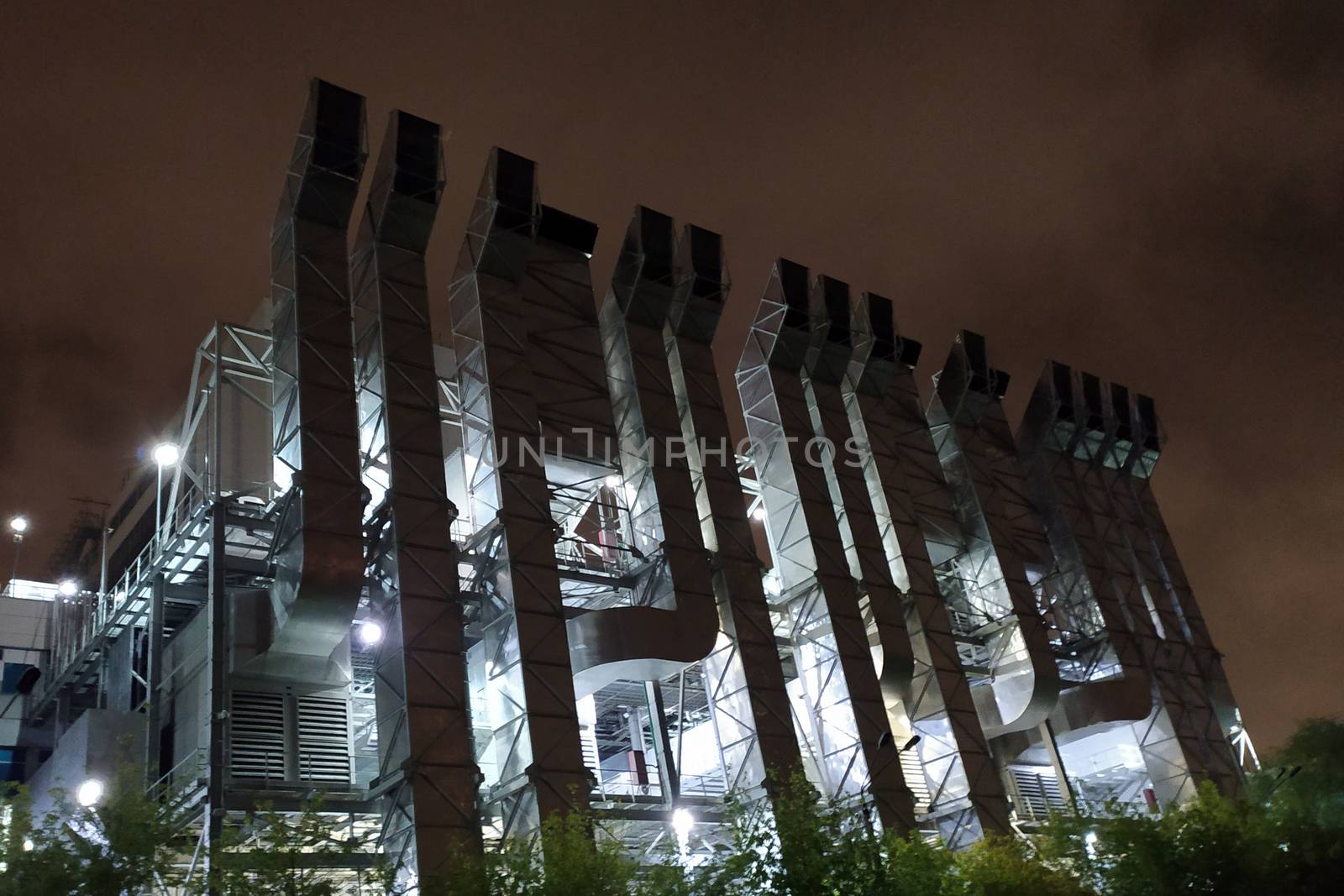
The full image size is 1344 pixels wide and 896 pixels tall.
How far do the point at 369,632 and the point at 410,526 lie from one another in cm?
366

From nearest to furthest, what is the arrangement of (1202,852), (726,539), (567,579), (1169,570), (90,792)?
1. (90,792)
2. (1202,852)
3. (567,579)
4. (726,539)
5. (1169,570)

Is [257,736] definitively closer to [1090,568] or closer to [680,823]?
[680,823]

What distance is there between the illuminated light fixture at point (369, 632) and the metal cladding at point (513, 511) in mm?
3218

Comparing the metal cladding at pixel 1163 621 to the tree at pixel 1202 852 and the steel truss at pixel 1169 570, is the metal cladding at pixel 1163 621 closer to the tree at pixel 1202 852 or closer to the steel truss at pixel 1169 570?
the steel truss at pixel 1169 570

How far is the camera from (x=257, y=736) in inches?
1329

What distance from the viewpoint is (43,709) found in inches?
1777

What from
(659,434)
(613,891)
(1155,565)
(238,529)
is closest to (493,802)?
(613,891)

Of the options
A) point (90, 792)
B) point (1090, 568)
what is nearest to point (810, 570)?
point (1090, 568)

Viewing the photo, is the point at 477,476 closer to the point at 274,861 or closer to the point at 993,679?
the point at 274,861

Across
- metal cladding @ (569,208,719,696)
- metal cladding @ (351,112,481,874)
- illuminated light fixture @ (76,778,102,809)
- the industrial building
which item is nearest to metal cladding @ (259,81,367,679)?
the industrial building

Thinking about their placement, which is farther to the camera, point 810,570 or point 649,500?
point 810,570

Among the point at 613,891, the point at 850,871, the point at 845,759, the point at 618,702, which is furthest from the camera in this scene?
the point at 618,702

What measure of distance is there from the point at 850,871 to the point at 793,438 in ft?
76.3

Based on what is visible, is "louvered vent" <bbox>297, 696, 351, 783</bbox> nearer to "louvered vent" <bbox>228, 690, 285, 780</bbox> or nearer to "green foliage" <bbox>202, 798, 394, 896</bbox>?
"louvered vent" <bbox>228, 690, 285, 780</bbox>
